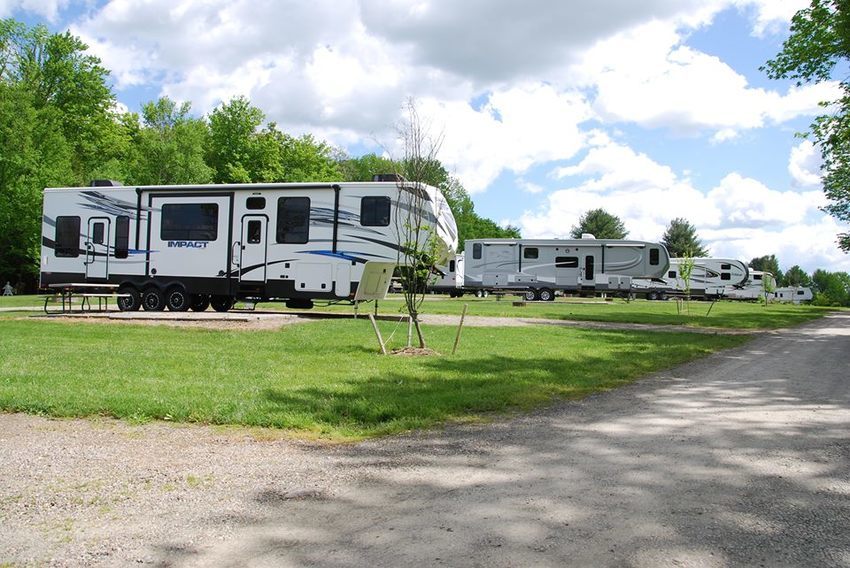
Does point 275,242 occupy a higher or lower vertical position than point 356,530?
higher

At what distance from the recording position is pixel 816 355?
12.1 meters

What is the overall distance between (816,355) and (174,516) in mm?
11946

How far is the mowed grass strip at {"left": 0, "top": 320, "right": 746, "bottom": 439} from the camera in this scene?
6000mm

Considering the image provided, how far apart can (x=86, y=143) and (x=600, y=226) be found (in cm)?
5748

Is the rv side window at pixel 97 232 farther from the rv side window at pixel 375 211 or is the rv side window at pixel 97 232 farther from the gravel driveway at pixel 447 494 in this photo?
the gravel driveway at pixel 447 494

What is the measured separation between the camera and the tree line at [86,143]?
4000 cm

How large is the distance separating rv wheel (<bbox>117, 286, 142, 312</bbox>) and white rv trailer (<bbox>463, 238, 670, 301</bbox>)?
70.1 feet

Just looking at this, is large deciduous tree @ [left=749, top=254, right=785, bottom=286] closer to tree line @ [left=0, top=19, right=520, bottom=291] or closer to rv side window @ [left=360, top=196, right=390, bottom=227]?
tree line @ [left=0, top=19, right=520, bottom=291]

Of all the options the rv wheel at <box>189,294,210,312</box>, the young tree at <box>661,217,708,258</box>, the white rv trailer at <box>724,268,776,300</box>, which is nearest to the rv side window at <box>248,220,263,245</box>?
the rv wheel at <box>189,294,210,312</box>

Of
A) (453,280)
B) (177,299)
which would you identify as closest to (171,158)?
(453,280)

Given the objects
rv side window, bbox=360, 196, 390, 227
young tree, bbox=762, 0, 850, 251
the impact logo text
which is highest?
young tree, bbox=762, 0, 850, 251

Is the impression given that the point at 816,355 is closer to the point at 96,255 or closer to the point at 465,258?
the point at 96,255

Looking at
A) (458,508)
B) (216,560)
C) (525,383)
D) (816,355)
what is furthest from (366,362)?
(816,355)

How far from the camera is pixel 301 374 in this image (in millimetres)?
8008
